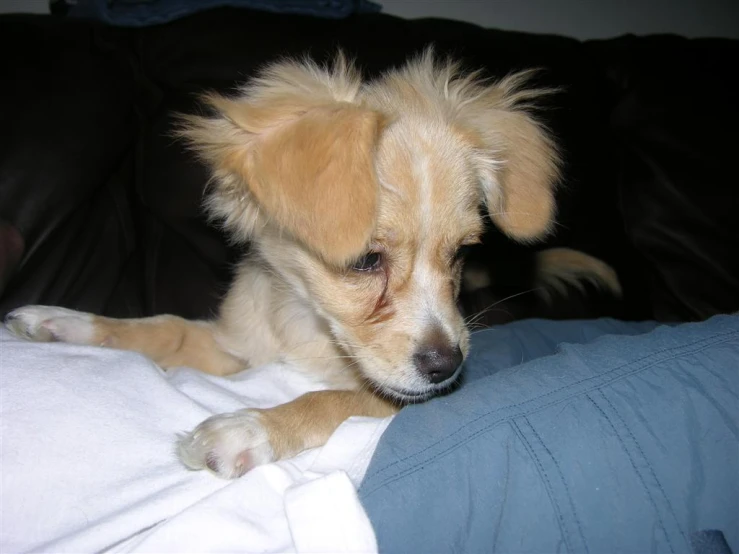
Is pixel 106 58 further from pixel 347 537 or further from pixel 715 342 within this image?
pixel 715 342

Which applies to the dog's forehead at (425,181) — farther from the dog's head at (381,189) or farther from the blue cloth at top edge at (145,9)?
the blue cloth at top edge at (145,9)

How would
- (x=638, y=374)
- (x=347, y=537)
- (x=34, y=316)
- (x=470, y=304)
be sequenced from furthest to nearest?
(x=470, y=304)
(x=34, y=316)
(x=638, y=374)
(x=347, y=537)

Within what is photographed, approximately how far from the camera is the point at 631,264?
110 inches

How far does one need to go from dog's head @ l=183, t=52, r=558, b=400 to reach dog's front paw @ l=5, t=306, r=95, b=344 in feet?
1.80

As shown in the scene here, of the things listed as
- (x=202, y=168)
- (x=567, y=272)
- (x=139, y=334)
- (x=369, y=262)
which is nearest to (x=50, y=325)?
(x=139, y=334)

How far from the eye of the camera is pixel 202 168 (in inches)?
87.0

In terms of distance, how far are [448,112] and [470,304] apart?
44.0 inches

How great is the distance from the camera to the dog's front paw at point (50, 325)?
1.60 m

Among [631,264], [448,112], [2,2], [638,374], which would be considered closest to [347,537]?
[638,374]

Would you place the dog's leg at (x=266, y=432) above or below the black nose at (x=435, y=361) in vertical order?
below

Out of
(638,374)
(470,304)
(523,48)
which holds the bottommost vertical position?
(470,304)

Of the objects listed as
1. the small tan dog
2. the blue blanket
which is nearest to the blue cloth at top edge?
the small tan dog

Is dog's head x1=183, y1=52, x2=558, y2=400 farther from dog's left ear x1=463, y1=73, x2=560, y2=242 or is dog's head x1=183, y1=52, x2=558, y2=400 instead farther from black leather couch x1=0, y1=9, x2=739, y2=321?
black leather couch x1=0, y1=9, x2=739, y2=321

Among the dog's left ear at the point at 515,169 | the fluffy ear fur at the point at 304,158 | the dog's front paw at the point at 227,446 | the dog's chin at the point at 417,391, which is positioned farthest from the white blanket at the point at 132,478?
the dog's left ear at the point at 515,169
